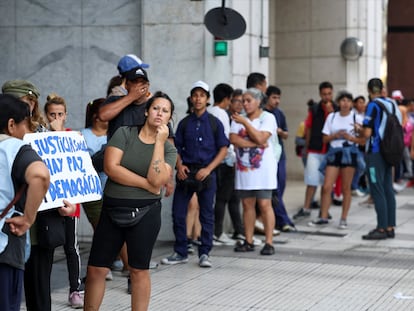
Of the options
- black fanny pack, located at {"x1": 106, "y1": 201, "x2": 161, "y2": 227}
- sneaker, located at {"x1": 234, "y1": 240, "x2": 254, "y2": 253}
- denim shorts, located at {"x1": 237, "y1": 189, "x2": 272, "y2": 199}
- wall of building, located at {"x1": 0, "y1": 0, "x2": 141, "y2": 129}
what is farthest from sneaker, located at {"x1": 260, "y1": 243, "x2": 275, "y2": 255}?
black fanny pack, located at {"x1": 106, "y1": 201, "x2": 161, "y2": 227}

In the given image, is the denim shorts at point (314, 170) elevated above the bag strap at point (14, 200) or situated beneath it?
situated beneath

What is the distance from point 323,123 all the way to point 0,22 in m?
4.66

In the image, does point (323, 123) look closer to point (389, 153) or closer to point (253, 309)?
point (389, 153)

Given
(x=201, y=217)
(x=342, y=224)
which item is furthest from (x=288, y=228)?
(x=201, y=217)

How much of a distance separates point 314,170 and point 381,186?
175 centimetres

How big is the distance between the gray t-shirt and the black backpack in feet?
16.5

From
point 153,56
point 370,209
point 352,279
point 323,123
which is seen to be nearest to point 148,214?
point 352,279

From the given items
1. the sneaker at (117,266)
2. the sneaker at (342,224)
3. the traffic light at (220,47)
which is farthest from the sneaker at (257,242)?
the traffic light at (220,47)

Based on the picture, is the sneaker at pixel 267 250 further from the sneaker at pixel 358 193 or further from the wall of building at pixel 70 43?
the sneaker at pixel 358 193

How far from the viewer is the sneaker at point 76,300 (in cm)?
723

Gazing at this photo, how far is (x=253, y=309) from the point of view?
723cm

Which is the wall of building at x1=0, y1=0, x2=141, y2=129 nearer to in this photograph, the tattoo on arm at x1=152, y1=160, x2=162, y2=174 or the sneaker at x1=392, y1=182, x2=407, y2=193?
the tattoo on arm at x1=152, y1=160, x2=162, y2=174

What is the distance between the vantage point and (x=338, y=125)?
1196 cm

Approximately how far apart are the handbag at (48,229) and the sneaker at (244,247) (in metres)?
4.55
